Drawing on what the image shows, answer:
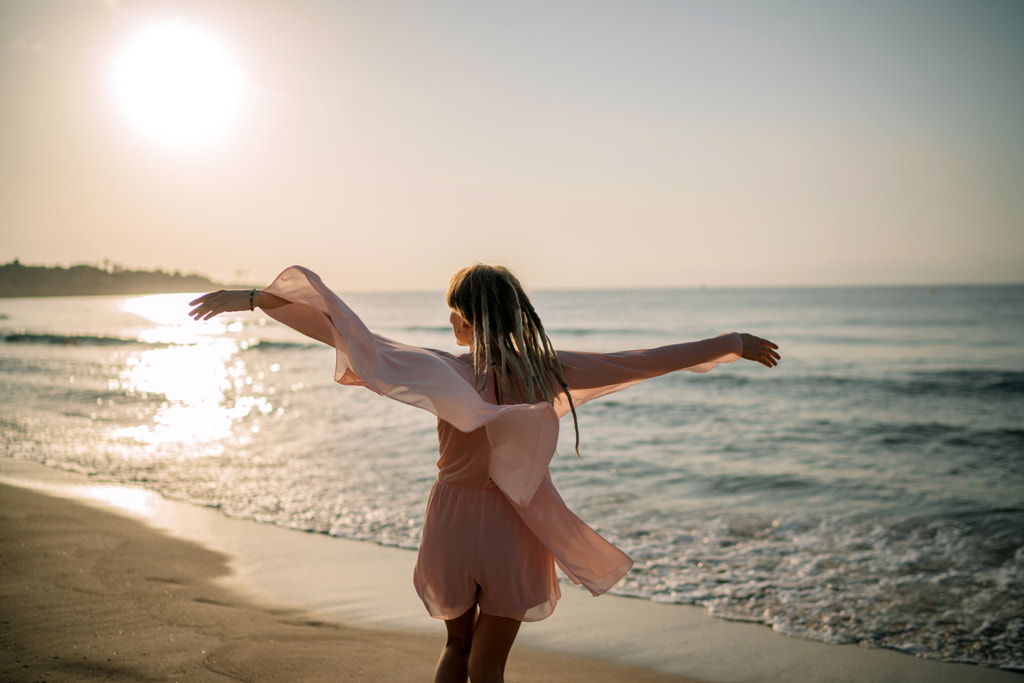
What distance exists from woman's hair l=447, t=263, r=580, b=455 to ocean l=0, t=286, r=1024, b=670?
329 cm

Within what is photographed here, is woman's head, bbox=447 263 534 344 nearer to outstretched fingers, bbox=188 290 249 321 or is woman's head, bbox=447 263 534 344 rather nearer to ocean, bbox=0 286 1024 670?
outstretched fingers, bbox=188 290 249 321

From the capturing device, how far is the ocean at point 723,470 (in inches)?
201

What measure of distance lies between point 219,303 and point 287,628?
2.67m

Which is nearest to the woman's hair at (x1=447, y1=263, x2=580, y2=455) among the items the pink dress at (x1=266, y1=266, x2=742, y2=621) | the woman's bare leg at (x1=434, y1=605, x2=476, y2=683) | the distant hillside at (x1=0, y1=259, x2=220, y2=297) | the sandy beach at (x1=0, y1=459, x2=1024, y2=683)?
the pink dress at (x1=266, y1=266, x2=742, y2=621)

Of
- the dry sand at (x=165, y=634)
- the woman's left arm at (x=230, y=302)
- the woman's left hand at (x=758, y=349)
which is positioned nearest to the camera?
the woman's left arm at (x=230, y=302)

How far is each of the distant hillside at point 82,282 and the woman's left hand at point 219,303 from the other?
223 ft

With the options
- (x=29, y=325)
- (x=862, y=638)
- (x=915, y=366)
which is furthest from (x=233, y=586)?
(x=29, y=325)

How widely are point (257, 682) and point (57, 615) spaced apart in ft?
5.03

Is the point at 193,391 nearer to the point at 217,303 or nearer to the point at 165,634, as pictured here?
the point at 165,634

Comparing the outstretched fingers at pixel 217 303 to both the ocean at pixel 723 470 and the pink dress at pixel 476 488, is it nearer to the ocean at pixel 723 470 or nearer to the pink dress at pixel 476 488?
the pink dress at pixel 476 488

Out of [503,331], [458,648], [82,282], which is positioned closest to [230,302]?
[503,331]

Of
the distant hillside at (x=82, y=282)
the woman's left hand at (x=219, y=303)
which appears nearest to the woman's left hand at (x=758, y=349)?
the woman's left hand at (x=219, y=303)

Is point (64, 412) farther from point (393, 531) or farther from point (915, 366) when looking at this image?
point (915, 366)

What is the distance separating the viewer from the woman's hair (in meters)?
2.30
